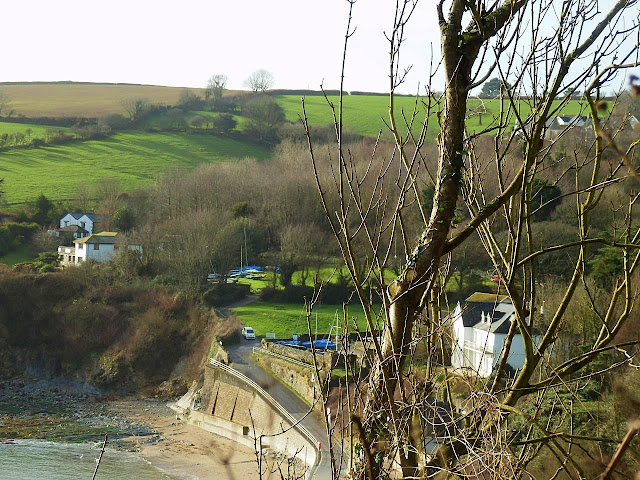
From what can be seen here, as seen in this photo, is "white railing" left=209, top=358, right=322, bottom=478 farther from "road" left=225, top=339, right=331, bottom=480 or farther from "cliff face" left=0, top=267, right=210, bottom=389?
"cliff face" left=0, top=267, right=210, bottom=389

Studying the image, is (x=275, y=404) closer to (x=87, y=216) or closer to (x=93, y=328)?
(x=93, y=328)

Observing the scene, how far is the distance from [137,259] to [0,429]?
17873mm

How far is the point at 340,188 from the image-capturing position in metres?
2.98

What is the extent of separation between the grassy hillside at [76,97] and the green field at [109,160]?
23.4ft

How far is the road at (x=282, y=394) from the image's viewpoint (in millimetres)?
22127

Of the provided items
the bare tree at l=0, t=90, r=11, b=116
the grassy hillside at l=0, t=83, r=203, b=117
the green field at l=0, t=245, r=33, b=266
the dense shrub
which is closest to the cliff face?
the green field at l=0, t=245, r=33, b=266

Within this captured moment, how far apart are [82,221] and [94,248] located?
6.02m

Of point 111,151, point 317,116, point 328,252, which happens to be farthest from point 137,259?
point 317,116

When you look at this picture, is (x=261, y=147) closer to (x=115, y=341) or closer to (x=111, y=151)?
(x=111, y=151)

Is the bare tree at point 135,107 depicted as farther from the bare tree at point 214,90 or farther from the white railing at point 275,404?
the white railing at point 275,404

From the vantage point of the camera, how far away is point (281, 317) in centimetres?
3953

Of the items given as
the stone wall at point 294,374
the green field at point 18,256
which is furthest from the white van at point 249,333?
the green field at point 18,256

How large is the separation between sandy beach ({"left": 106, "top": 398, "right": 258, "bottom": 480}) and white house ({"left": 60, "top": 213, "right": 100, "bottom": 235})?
21.0 m

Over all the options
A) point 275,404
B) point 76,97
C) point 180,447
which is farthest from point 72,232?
point 76,97
